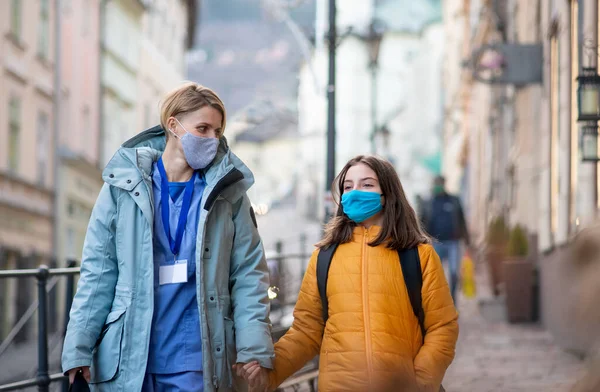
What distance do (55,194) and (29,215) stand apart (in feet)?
6.59

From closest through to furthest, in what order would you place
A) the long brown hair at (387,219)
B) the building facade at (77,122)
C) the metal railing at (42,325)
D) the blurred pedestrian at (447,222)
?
the long brown hair at (387,219)
the metal railing at (42,325)
the blurred pedestrian at (447,222)
the building facade at (77,122)

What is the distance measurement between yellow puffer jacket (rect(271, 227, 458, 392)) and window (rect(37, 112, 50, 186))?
62.5 feet

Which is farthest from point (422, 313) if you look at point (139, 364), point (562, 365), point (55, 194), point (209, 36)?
point (209, 36)

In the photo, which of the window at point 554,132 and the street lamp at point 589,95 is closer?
the street lamp at point 589,95

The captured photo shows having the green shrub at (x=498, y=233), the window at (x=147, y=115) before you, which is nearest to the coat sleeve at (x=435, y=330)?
the green shrub at (x=498, y=233)

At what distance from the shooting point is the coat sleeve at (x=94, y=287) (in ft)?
13.0

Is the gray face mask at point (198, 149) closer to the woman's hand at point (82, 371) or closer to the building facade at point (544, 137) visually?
the woman's hand at point (82, 371)

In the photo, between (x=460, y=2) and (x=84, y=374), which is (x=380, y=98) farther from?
(x=84, y=374)

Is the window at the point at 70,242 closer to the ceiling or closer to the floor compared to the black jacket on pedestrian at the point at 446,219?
closer to the floor

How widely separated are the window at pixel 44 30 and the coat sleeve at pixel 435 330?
1946 cm

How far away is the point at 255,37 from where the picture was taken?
356ft

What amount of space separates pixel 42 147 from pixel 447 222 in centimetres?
1091

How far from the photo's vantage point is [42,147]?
23.0 meters

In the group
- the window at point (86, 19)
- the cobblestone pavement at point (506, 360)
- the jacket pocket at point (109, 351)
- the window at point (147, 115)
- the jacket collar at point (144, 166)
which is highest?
the window at point (86, 19)
